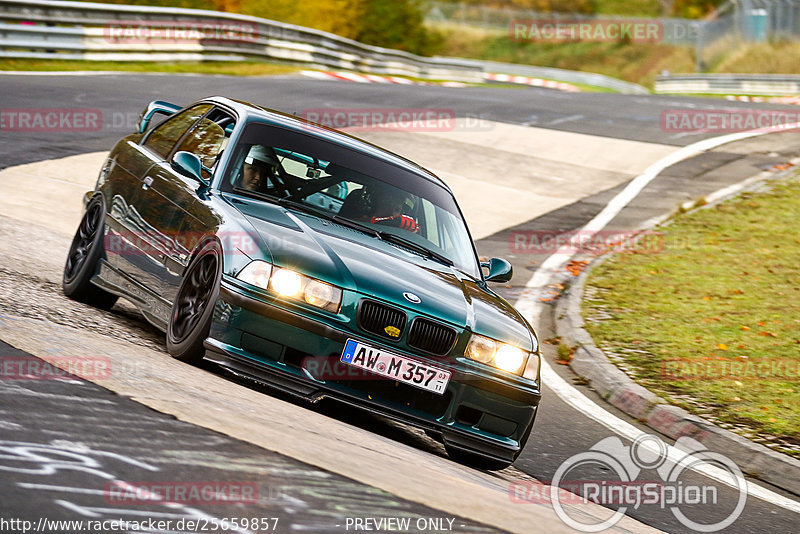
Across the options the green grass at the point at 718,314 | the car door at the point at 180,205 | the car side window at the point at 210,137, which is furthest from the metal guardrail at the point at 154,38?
the car door at the point at 180,205

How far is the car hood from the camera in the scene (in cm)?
573

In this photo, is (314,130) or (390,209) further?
(314,130)

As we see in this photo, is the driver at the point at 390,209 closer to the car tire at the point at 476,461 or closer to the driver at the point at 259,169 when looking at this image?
the driver at the point at 259,169

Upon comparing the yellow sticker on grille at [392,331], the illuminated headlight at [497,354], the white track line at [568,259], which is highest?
the yellow sticker on grille at [392,331]

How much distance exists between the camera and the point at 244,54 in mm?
30266

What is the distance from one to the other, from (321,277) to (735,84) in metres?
37.9

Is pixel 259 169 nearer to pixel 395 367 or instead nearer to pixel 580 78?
pixel 395 367

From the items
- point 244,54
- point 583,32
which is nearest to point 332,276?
point 244,54

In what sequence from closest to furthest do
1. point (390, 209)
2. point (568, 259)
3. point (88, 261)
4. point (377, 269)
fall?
point (377, 269) → point (390, 209) → point (88, 261) → point (568, 259)

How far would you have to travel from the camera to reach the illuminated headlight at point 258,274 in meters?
5.69

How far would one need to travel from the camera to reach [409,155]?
17.2m

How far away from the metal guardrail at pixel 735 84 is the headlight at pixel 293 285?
35.9 metres

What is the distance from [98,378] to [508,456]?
2.27 meters

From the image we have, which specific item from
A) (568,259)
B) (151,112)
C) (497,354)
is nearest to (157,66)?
(568,259)
